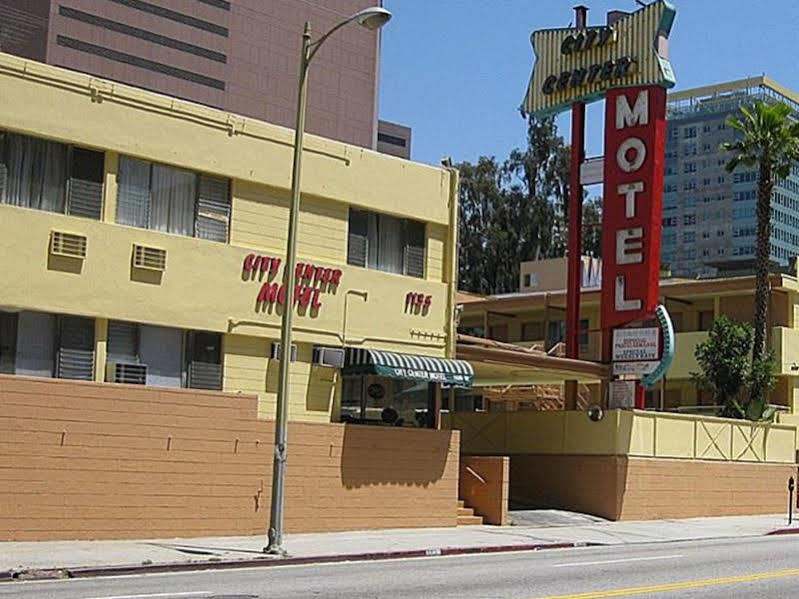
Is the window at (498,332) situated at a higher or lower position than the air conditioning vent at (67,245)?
higher

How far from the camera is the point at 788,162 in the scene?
4594 centimetres

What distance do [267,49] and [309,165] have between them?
78342mm

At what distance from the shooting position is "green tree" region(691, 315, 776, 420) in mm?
44594

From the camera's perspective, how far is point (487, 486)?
30547mm

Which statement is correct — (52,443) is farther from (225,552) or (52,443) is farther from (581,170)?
(581,170)

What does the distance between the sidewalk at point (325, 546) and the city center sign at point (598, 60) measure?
12110 millimetres

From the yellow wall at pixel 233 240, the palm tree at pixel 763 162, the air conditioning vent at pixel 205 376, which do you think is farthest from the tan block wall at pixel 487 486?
the palm tree at pixel 763 162

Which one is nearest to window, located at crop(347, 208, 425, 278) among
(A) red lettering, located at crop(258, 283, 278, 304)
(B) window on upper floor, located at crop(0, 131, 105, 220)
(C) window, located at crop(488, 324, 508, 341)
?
(A) red lettering, located at crop(258, 283, 278, 304)

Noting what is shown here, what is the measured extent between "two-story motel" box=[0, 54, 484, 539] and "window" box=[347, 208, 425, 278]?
4 cm

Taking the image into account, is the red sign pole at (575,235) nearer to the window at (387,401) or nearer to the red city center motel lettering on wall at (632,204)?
the red city center motel lettering on wall at (632,204)

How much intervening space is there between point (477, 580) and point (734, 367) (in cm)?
2955

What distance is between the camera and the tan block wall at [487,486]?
98.9 feet

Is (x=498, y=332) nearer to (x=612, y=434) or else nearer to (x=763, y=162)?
(x=763, y=162)

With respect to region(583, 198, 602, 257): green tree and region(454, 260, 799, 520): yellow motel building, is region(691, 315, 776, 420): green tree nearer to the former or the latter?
region(454, 260, 799, 520): yellow motel building
